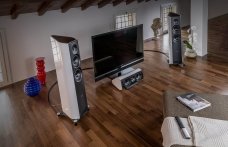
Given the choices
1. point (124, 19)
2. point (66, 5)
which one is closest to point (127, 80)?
point (66, 5)

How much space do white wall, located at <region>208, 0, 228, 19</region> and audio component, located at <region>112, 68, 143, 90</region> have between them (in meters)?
5.23

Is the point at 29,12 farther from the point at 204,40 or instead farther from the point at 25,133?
the point at 204,40

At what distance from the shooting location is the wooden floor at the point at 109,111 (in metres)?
2.85

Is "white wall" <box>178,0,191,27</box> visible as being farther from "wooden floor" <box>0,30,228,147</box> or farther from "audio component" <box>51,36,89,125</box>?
"audio component" <box>51,36,89,125</box>

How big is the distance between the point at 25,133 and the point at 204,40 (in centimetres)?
404

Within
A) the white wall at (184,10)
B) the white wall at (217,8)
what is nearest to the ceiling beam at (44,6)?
the white wall at (184,10)

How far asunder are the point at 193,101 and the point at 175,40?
7.49 ft

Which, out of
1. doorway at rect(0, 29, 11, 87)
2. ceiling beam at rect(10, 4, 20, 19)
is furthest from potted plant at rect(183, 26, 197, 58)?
doorway at rect(0, 29, 11, 87)

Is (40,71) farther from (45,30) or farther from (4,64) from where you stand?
(45,30)

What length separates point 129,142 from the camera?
2.74m

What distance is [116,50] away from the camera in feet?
13.0

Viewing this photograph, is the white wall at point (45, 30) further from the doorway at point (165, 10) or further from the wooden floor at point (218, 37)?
the wooden floor at point (218, 37)

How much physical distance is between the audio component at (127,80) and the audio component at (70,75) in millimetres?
935

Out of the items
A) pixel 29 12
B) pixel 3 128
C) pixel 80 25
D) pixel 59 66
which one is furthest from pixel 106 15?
pixel 3 128
